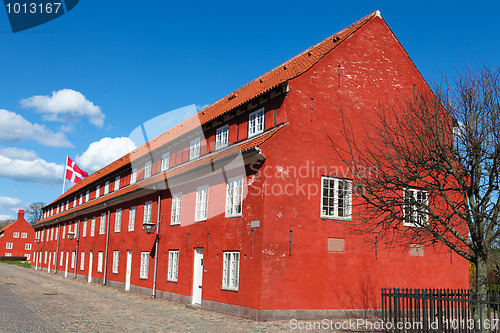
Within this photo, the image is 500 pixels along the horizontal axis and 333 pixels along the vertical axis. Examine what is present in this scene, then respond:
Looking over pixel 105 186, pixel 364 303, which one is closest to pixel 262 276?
pixel 364 303

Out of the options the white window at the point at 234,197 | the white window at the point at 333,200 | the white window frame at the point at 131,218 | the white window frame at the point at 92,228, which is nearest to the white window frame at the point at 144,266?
the white window frame at the point at 131,218

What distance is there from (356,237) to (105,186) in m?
24.3

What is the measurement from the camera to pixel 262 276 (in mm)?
14578

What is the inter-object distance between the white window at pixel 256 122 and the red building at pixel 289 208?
70 mm

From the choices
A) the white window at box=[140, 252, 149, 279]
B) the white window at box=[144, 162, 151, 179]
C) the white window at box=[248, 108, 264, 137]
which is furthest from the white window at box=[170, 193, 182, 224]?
the white window at box=[144, 162, 151, 179]

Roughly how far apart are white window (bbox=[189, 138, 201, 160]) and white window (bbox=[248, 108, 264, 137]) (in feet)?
15.1

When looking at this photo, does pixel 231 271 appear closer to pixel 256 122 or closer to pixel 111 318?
pixel 111 318

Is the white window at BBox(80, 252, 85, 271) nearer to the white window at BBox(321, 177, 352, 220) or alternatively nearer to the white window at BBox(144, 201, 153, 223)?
the white window at BBox(144, 201, 153, 223)

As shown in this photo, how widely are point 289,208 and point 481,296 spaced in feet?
22.6

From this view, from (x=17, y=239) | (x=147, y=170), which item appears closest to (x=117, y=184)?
(x=147, y=170)

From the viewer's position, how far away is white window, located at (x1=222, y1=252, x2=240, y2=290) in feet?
52.5

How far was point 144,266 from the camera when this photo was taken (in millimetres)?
23859

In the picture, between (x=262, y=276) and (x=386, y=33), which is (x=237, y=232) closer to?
(x=262, y=276)

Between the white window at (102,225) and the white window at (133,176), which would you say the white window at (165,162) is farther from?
the white window at (102,225)
